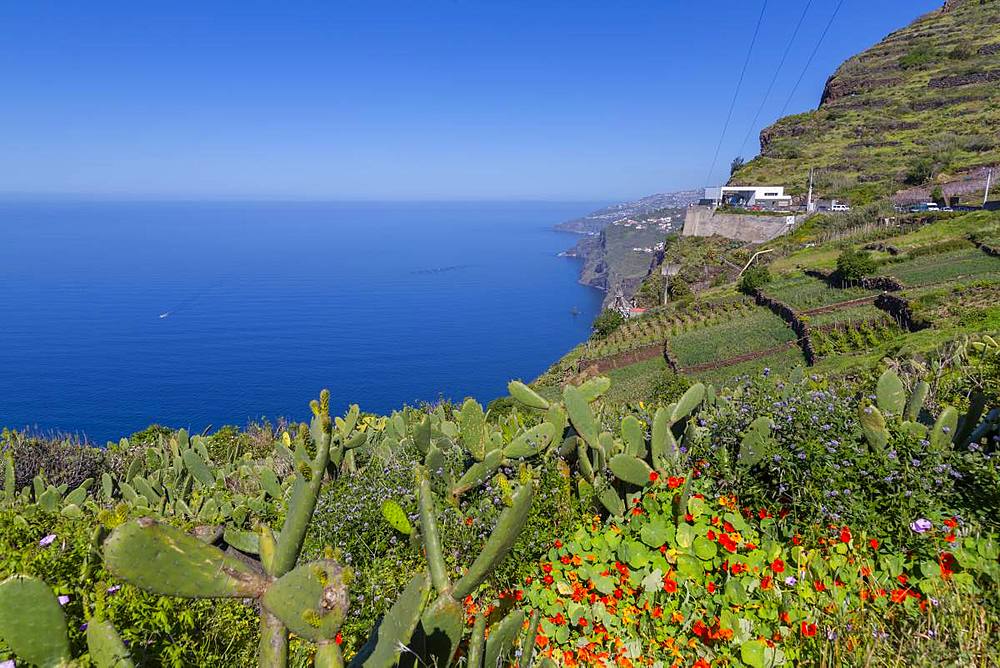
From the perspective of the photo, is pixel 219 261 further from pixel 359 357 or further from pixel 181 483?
pixel 181 483

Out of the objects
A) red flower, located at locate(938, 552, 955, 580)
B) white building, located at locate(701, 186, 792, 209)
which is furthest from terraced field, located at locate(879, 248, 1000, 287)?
white building, located at locate(701, 186, 792, 209)

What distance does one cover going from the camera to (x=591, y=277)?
4889 inches

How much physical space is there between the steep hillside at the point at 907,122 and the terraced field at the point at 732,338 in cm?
2409

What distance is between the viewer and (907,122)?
58.9 metres

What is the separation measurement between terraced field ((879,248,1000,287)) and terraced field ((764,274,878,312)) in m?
1.44

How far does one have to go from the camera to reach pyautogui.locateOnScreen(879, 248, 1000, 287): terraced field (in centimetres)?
1875

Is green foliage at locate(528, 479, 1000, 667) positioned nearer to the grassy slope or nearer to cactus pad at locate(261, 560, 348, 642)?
cactus pad at locate(261, 560, 348, 642)

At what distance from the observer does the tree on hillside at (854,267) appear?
2220 cm

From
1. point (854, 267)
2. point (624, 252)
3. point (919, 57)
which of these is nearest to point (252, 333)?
point (854, 267)

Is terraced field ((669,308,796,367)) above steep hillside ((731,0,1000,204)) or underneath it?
underneath

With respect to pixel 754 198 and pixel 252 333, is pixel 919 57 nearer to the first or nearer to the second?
pixel 754 198

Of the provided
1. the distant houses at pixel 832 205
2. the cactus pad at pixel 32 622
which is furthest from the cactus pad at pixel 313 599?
the distant houses at pixel 832 205

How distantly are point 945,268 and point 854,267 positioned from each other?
2.81 metres

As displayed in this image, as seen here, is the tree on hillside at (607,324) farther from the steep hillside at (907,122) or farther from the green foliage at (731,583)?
the green foliage at (731,583)
